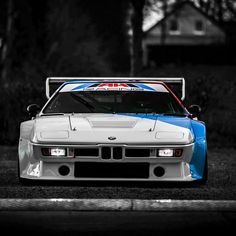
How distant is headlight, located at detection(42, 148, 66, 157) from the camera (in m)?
8.29

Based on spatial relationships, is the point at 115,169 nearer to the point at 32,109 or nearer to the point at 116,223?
the point at 116,223

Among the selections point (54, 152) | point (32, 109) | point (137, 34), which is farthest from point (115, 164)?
point (137, 34)

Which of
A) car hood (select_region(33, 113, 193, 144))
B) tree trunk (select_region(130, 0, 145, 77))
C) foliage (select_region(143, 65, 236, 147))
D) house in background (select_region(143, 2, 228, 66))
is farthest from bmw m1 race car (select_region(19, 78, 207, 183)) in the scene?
house in background (select_region(143, 2, 228, 66))

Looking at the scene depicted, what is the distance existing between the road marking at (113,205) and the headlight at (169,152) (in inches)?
21.3

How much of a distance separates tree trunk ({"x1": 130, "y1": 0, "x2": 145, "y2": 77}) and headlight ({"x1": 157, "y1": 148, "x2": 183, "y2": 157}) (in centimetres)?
1721

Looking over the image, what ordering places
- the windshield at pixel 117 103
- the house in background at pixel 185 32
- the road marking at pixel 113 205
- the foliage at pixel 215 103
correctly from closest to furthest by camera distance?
the road marking at pixel 113 205 → the windshield at pixel 117 103 → the foliage at pixel 215 103 → the house in background at pixel 185 32

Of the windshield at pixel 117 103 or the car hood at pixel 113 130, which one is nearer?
the car hood at pixel 113 130

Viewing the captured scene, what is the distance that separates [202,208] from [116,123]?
136 centimetres

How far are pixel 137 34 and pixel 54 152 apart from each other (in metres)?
17.8

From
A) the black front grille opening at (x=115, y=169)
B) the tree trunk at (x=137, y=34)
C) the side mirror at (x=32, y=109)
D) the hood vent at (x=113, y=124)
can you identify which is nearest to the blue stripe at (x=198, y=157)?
the black front grille opening at (x=115, y=169)

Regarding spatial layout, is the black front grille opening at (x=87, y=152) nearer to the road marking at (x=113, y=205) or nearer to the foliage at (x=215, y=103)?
the road marking at (x=113, y=205)

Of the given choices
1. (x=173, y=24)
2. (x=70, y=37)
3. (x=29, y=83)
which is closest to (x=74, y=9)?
(x=70, y=37)

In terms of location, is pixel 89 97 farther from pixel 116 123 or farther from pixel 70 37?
pixel 70 37

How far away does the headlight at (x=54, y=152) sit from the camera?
27.2ft
